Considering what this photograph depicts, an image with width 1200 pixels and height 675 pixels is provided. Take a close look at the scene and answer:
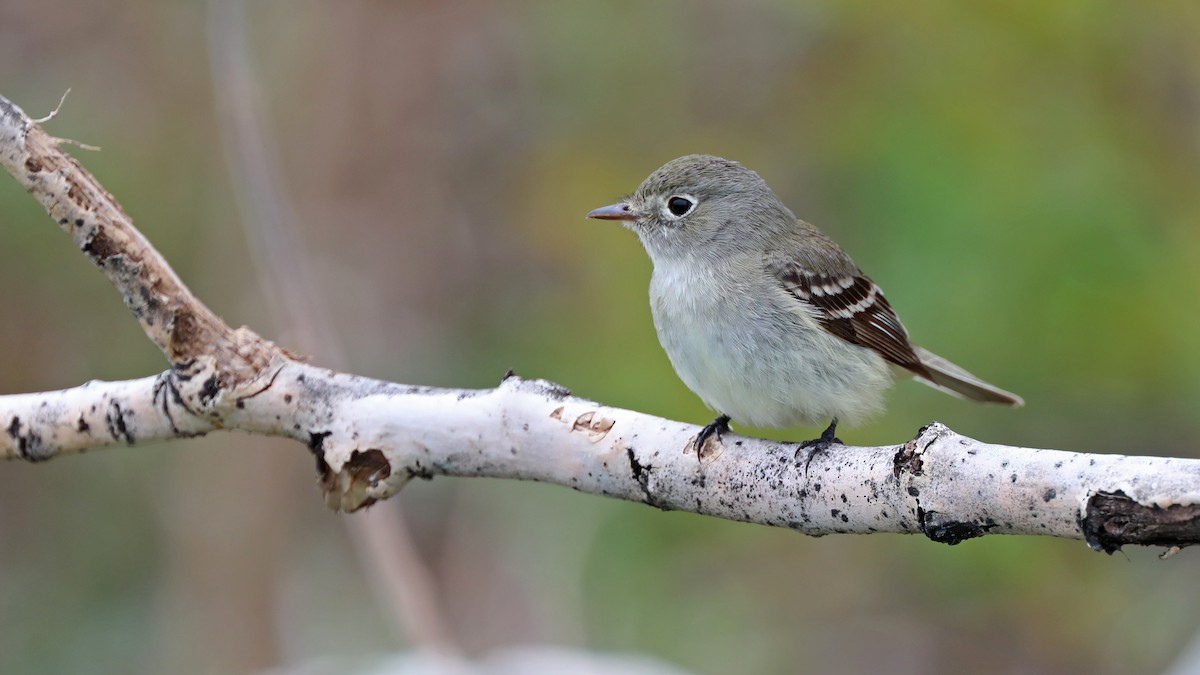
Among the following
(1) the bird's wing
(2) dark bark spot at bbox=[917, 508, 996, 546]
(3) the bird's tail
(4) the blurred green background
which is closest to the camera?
(2) dark bark spot at bbox=[917, 508, 996, 546]

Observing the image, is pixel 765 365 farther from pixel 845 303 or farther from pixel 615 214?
pixel 615 214

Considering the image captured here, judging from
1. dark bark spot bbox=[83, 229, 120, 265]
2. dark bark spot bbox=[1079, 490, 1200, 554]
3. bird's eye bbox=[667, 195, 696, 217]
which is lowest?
dark bark spot bbox=[1079, 490, 1200, 554]

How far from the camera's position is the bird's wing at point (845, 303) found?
3.81 meters

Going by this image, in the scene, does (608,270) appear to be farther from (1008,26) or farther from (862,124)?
(1008,26)

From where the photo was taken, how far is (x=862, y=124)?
558cm

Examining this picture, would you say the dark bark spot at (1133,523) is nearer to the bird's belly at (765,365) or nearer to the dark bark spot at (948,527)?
the dark bark spot at (948,527)

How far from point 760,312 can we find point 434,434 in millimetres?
1243

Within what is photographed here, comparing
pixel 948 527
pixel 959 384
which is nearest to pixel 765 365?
pixel 959 384

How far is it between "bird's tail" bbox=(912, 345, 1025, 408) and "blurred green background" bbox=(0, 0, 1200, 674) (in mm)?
826

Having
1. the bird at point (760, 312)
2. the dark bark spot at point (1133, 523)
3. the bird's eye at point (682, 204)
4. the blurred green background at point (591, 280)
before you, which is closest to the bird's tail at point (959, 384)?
the bird at point (760, 312)

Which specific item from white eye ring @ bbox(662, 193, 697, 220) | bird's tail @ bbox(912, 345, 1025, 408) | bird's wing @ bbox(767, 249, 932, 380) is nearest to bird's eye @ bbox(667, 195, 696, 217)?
white eye ring @ bbox(662, 193, 697, 220)

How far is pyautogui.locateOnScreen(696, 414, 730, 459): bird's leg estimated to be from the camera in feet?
9.26

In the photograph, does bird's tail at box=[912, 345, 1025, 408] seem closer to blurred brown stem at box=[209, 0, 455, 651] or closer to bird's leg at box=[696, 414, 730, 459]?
bird's leg at box=[696, 414, 730, 459]

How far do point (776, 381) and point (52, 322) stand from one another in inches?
191
